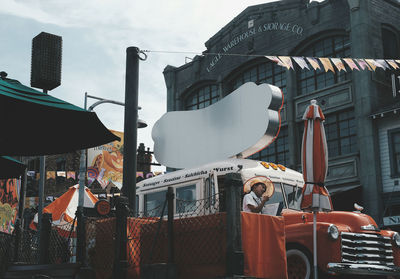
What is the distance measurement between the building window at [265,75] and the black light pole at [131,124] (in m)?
19.9

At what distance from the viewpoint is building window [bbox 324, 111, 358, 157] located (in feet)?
84.5

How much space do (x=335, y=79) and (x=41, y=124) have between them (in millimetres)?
21928

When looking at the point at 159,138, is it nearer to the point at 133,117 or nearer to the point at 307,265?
the point at 133,117

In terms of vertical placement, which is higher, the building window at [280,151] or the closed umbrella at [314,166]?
the building window at [280,151]

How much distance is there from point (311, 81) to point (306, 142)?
19.2 meters

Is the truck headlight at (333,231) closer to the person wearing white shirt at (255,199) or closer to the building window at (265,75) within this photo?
the person wearing white shirt at (255,199)

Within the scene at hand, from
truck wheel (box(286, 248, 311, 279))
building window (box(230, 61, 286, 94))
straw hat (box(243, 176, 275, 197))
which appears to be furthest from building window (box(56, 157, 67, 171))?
truck wheel (box(286, 248, 311, 279))

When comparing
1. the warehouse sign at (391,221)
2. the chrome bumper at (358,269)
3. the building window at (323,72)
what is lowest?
the chrome bumper at (358,269)

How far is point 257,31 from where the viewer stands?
31.1 meters

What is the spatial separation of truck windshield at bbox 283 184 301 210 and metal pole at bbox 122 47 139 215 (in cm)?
352

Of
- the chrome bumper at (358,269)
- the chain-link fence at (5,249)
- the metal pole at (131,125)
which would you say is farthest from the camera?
the metal pole at (131,125)

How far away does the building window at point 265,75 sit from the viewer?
2980cm

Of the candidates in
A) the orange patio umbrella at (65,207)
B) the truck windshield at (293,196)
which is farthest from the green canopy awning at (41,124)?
the orange patio umbrella at (65,207)

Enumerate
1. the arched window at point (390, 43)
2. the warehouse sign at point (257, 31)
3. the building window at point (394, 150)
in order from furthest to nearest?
1. the warehouse sign at point (257, 31)
2. the arched window at point (390, 43)
3. the building window at point (394, 150)
